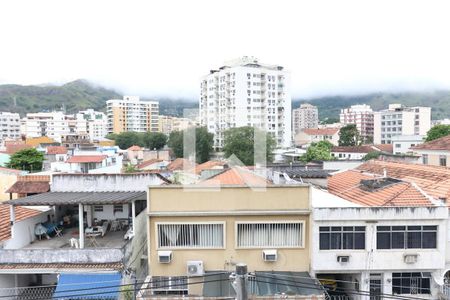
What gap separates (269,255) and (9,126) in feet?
360

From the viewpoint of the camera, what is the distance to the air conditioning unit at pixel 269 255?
35.5ft

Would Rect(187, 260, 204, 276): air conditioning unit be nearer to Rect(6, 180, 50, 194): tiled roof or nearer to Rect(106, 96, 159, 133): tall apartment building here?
Rect(6, 180, 50, 194): tiled roof

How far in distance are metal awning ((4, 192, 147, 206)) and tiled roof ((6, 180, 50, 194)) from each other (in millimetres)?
5989

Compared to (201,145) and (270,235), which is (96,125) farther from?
(270,235)

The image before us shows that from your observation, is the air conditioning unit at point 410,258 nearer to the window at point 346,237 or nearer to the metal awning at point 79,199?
the window at point 346,237

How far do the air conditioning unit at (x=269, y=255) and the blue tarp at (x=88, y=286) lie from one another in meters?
4.47

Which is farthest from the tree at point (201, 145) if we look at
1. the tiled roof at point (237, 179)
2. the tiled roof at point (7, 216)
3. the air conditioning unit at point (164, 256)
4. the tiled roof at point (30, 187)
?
the air conditioning unit at point (164, 256)

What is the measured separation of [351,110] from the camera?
391 ft

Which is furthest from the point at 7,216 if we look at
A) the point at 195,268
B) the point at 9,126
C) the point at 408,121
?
the point at 9,126

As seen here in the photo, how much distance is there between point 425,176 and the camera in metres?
15.0

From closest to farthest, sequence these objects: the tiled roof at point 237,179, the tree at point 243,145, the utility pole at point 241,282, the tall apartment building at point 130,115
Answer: the utility pole at point 241,282 < the tiled roof at point 237,179 < the tree at point 243,145 < the tall apartment building at point 130,115

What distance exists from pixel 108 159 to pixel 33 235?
18993 millimetres

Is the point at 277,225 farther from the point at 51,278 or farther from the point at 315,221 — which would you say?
the point at 51,278

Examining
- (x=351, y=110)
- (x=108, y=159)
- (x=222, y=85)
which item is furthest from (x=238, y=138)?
(x=351, y=110)
